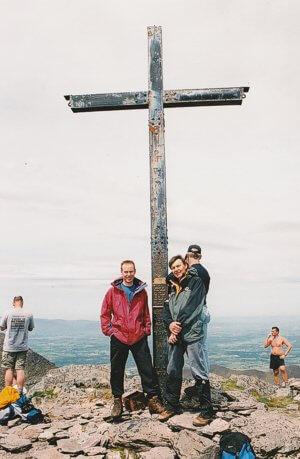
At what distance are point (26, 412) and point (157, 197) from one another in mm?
4311

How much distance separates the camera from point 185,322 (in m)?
5.94

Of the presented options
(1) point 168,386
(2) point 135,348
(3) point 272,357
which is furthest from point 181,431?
(3) point 272,357

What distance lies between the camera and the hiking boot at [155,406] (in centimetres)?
621

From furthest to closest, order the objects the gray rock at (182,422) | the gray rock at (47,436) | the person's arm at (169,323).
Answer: the person's arm at (169,323) → the gray rock at (47,436) → the gray rock at (182,422)

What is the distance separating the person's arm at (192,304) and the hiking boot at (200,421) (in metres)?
1.33

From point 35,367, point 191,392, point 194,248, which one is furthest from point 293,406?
point 35,367

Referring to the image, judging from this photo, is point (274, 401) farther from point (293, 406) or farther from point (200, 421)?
point (200, 421)

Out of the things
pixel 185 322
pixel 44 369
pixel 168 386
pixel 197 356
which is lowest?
pixel 44 369

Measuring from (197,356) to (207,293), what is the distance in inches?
42.3

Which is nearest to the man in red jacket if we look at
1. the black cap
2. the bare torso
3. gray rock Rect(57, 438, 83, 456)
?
gray rock Rect(57, 438, 83, 456)

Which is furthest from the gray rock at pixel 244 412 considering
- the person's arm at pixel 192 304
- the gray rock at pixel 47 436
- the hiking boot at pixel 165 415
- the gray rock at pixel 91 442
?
the gray rock at pixel 47 436

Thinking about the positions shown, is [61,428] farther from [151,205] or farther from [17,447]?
[151,205]

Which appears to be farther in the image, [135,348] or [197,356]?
[135,348]

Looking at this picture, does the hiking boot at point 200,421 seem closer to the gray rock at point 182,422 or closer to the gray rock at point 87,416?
the gray rock at point 182,422
